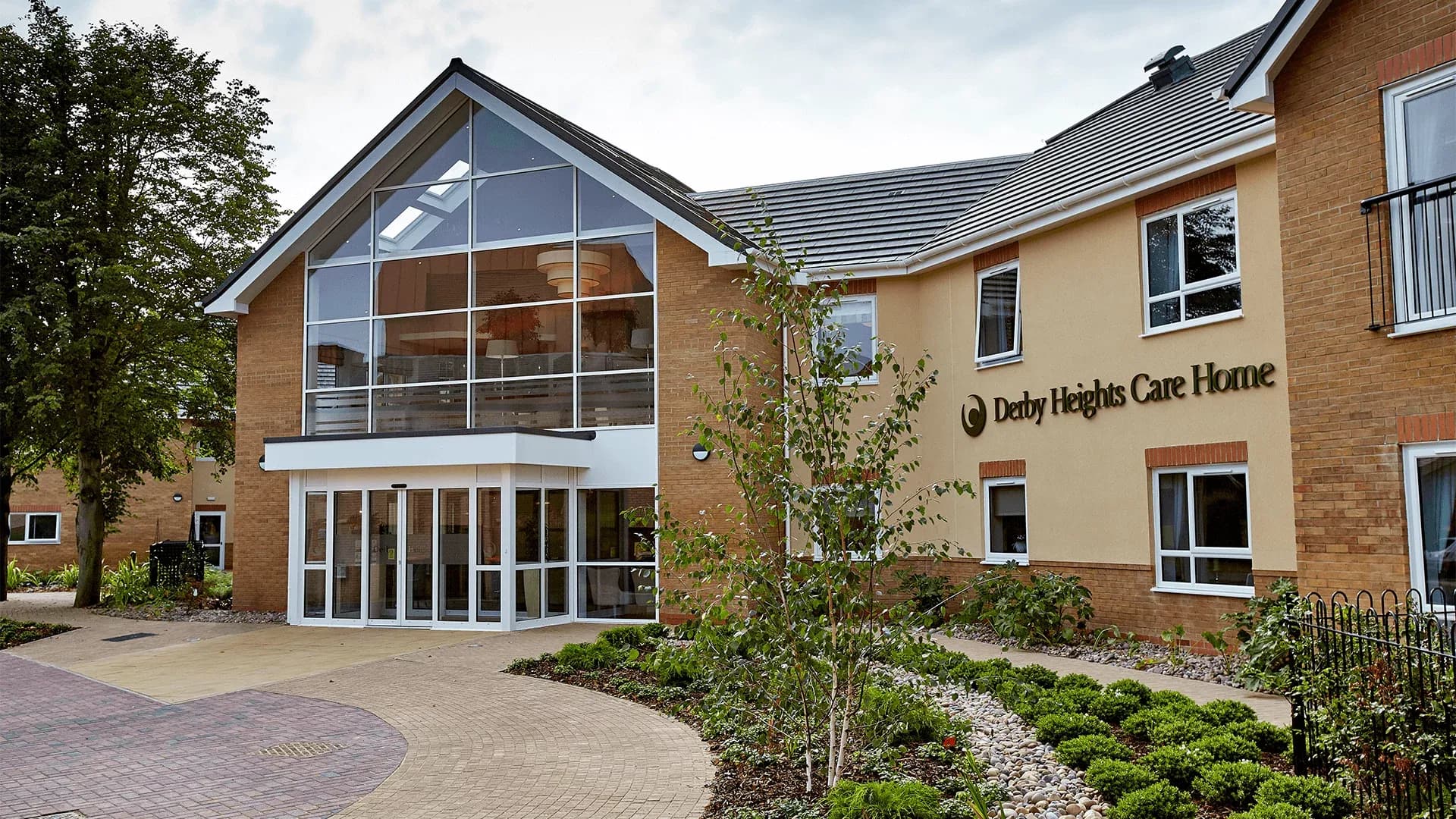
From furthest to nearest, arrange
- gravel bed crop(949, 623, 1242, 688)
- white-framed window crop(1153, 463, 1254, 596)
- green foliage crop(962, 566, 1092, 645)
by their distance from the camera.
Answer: green foliage crop(962, 566, 1092, 645) < white-framed window crop(1153, 463, 1254, 596) < gravel bed crop(949, 623, 1242, 688)

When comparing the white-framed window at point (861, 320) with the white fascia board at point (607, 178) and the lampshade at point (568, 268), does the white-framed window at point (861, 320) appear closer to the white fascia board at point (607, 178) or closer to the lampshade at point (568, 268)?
the white fascia board at point (607, 178)

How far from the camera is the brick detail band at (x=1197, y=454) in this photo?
1138cm

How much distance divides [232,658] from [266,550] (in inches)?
208

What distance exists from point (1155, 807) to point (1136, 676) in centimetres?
520

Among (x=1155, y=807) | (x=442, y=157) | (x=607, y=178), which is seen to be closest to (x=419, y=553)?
(x=607, y=178)

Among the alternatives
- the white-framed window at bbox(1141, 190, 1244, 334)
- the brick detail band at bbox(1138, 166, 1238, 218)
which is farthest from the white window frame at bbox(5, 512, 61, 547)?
the brick detail band at bbox(1138, 166, 1238, 218)

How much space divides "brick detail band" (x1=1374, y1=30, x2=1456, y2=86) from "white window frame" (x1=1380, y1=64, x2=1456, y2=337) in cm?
6

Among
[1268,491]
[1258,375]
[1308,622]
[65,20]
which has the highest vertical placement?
[65,20]

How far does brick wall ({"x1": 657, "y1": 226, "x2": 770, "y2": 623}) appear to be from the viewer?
15.9m

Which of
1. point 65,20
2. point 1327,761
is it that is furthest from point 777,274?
point 65,20

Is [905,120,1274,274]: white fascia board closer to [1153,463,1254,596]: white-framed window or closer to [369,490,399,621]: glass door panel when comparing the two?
[1153,463,1254,596]: white-framed window

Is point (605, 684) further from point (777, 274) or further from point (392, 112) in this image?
point (392, 112)

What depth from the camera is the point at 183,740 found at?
866 cm

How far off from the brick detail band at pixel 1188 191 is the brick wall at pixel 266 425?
13.6 metres
